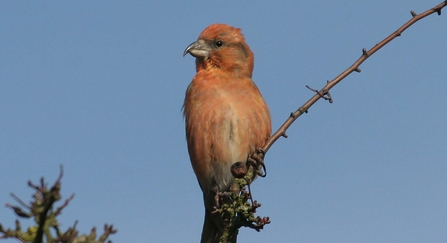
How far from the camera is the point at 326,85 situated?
13.1 feet

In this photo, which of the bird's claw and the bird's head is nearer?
the bird's claw

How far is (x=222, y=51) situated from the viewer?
6500 millimetres

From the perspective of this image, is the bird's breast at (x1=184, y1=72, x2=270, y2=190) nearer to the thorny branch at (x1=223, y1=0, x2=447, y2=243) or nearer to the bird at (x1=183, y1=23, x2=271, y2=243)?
the bird at (x1=183, y1=23, x2=271, y2=243)

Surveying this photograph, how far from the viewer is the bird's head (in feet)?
21.0

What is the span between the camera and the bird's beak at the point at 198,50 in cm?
646

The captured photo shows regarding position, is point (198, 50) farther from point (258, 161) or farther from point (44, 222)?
point (44, 222)

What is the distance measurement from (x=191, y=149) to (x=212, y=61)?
0.99 meters

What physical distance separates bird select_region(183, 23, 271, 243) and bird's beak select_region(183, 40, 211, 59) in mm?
152

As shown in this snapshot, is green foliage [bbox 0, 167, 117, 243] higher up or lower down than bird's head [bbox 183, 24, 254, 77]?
lower down

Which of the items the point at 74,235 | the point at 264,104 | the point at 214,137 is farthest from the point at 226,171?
the point at 74,235

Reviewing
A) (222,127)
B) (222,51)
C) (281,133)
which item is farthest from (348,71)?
(222,51)

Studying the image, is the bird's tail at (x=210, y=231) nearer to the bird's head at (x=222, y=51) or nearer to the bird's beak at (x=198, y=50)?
the bird's head at (x=222, y=51)

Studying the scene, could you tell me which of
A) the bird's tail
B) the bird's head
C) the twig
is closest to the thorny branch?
the twig

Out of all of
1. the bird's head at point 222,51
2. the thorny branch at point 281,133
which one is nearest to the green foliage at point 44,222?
the thorny branch at point 281,133
